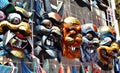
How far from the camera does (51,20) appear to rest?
15.5m

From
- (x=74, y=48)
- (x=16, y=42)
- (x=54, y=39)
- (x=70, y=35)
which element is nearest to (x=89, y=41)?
Answer: (x=74, y=48)

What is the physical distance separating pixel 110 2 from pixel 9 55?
1132 centimetres

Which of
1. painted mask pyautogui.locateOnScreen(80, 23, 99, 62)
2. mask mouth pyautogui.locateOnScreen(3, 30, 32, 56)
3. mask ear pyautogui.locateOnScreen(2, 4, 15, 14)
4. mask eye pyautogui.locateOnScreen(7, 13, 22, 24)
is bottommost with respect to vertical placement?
painted mask pyautogui.locateOnScreen(80, 23, 99, 62)

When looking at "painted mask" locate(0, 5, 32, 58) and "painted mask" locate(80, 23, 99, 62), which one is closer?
"painted mask" locate(0, 5, 32, 58)

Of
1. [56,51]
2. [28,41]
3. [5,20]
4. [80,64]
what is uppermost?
[5,20]

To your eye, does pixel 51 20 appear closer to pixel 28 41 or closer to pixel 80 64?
pixel 28 41

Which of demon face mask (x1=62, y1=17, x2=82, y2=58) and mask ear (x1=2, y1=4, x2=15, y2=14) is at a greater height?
mask ear (x1=2, y1=4, x2=15, y2=14)

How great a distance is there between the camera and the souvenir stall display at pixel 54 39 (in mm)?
13747

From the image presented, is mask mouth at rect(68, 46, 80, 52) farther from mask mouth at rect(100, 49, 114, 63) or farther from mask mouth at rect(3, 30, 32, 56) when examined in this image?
mask mouth at rect(3, 30, 32, 56)

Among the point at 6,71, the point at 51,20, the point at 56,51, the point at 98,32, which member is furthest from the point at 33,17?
the point at 98,32

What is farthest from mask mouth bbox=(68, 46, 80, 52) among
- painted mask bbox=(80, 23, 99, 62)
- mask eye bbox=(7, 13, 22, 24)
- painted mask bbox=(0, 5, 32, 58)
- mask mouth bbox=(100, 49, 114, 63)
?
mask eye bbox=(7, 13, 22, 24)

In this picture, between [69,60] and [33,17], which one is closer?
[33,17]

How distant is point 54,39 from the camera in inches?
616

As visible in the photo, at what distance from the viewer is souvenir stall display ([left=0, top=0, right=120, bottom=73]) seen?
541 inches
